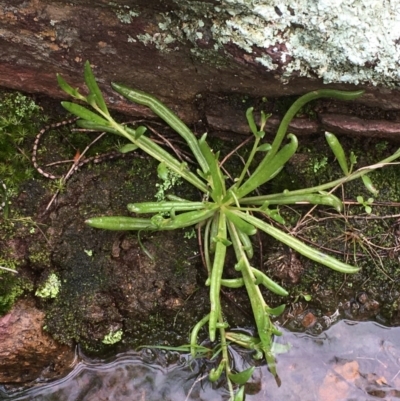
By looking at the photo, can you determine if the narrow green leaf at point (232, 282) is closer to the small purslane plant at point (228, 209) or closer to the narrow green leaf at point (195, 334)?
the small purslane plant at point (228, 209)

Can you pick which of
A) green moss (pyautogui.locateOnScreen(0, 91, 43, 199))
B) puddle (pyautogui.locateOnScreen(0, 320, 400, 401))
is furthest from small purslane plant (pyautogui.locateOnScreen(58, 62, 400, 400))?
green moss (pyautogui.locateOnScreen(0, 91, 43, 199))

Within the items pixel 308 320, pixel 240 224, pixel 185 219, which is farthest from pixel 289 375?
pixel 185 219

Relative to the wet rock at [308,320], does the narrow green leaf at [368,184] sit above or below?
above

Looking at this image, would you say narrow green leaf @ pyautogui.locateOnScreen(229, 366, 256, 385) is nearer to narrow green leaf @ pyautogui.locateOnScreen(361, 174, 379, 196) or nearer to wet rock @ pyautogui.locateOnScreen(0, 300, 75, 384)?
wet rock @ pyautogui.locateOnScreen(0, 300, 75, 384)

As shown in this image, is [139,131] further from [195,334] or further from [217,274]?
[195,334]

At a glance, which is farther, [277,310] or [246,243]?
[246,243]

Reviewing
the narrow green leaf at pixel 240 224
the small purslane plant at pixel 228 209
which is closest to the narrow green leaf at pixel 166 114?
the small purslane plant at pixel 228 209
